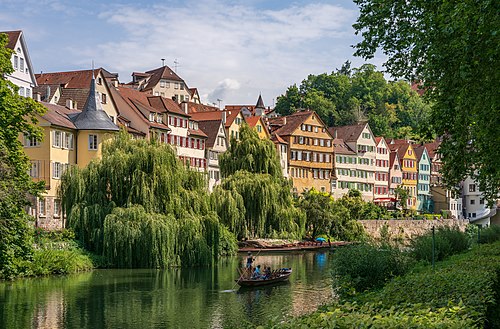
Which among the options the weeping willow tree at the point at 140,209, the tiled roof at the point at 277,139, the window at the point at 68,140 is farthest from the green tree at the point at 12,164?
the tiled roof at the point at 277,139

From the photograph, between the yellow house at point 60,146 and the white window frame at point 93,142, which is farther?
the white window frame at point 93,142

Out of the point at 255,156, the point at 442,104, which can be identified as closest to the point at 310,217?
the point at 255,156

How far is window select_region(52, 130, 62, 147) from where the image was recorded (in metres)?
49.5

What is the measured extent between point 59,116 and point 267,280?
77.6ft

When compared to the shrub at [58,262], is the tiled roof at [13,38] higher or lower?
higher

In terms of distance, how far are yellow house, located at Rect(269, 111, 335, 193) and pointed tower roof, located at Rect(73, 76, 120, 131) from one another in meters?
40.1

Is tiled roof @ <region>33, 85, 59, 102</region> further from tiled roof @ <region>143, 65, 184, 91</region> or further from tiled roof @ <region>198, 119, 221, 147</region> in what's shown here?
tiled roof @ <region>143, 65, 184, 91</region>

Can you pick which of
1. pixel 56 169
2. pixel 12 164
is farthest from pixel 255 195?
pixel 12 164

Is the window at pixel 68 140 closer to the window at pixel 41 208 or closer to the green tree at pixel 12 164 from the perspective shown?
the window at pixel 41 208

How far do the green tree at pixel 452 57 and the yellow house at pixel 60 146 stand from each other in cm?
3146

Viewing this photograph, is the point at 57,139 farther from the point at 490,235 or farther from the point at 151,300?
the point at 490,235

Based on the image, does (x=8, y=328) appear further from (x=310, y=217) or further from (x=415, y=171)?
(x=415, y=171)

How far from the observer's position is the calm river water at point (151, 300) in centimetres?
2473

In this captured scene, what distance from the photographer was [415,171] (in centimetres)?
11044
